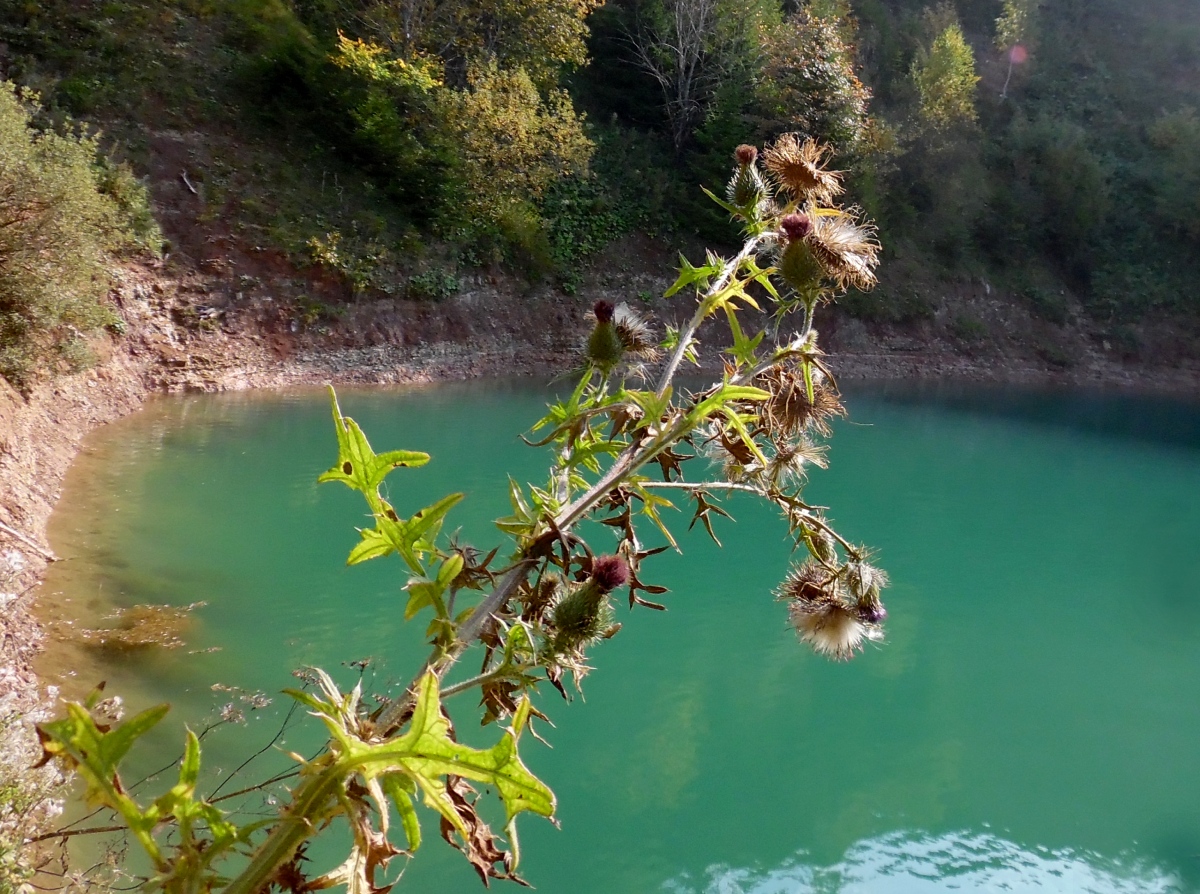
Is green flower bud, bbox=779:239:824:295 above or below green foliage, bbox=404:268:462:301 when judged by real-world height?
above

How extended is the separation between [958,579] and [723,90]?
15.7 metres

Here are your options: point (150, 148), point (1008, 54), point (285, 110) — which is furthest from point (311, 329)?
point (1008, 54)

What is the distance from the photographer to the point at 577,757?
501 cm

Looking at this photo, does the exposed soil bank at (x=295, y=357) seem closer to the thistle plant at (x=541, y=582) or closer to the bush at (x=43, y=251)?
the bush at (x=43, y=251)

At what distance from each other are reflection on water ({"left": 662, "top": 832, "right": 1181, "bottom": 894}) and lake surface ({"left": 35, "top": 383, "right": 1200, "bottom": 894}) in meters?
0.01

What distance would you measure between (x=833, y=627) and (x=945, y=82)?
2721 centimetres

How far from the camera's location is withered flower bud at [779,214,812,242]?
4.92 feet

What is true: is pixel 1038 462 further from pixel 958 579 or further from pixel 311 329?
pixel 311 329

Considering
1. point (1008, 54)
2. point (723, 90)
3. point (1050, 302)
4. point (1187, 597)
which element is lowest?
point (1187, 597)

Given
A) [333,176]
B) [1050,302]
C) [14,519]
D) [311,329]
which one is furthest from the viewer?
[1050,302]

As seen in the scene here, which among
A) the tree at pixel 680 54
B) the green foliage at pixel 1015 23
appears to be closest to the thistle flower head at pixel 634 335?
the tree at pixel 680 54

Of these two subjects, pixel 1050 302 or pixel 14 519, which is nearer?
pixel 14 519

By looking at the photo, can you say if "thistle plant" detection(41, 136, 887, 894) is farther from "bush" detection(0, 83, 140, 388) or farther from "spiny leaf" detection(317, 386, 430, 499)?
"bush" detection(0, 83, 140, 388)

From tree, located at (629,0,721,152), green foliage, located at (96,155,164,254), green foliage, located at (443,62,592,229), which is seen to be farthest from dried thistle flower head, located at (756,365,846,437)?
tree, located at (629,0,721,152)
